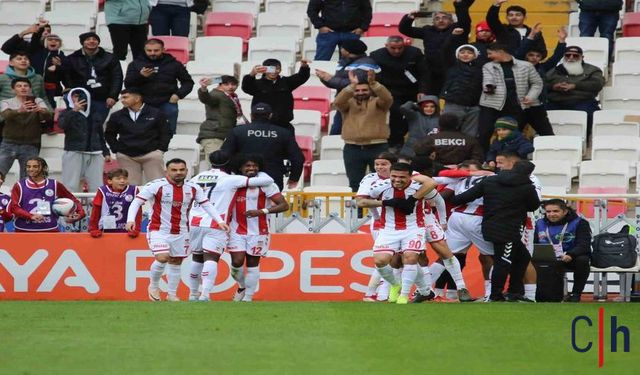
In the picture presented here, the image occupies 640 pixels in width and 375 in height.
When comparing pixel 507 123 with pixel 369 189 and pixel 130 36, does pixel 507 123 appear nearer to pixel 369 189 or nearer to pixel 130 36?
pixel 369 189

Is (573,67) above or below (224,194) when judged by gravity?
above

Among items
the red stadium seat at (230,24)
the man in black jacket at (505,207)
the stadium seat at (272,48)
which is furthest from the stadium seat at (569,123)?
the red stadium seat at (230,24)

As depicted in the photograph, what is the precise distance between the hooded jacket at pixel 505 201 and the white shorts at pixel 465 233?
397 millimetres

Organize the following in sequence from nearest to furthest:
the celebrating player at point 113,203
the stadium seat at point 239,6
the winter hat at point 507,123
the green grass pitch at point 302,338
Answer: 1. the green grass pitch at point 302,338
2. the celebrating player at point 113,203
3. the winter hat at point 507,123
4. the stadium seat at point 239,6

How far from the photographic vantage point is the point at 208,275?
1942 cm

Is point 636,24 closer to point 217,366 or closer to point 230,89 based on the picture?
point 230,89

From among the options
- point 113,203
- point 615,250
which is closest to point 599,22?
point 615,250

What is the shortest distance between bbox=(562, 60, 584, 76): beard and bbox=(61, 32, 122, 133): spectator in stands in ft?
20.4

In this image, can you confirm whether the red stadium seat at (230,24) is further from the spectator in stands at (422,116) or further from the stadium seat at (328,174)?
the spectator in stands at (422,116)

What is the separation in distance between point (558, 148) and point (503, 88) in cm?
126

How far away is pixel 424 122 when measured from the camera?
22000mm

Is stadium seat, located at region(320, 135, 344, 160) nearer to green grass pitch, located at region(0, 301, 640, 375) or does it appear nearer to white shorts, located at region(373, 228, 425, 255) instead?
white shorts, located at region(373, 228, 425, 255)

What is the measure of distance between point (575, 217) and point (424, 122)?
2.90 meters

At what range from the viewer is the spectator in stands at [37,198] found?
20.7m
